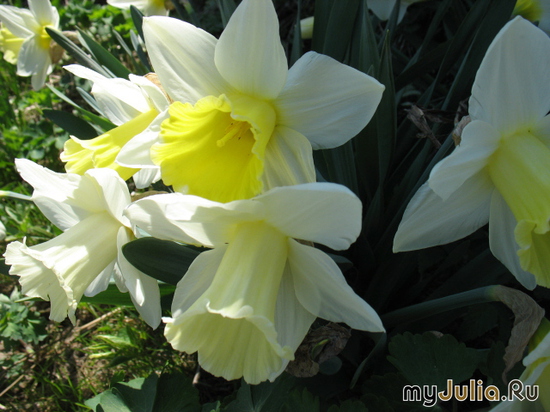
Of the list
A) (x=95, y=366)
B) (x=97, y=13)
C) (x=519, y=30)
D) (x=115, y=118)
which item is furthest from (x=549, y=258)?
(x=97, y=13)

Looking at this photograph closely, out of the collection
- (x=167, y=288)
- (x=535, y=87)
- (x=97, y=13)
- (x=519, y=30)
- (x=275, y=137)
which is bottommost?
(x=167, y=288)

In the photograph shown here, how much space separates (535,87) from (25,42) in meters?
2.30

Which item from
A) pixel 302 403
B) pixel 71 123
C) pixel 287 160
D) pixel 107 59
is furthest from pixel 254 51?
pixel 71 123

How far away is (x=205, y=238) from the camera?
1.02 metres

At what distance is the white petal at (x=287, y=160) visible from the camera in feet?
3.51

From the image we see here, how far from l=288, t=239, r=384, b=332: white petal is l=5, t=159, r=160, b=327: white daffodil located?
0.46m

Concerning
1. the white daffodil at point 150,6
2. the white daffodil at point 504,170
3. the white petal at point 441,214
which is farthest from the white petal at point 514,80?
the white daffodil at point 150,6

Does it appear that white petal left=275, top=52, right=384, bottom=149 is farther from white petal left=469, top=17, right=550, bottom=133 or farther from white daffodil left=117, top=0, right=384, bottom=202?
white petal left=469, top=17, right=550, bottom=133

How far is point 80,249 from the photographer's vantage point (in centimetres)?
120

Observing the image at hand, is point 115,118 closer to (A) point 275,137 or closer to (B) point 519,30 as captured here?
(A) point 275,137

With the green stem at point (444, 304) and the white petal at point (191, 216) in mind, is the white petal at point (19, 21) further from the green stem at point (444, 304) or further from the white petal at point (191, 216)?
the green stem at point (444, 304)

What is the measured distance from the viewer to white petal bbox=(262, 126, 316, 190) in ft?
3.51

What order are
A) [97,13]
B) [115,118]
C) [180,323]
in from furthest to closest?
1. [97,13]
2. [115,118]
3. [180,323]

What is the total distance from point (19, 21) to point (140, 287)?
1760 mm
